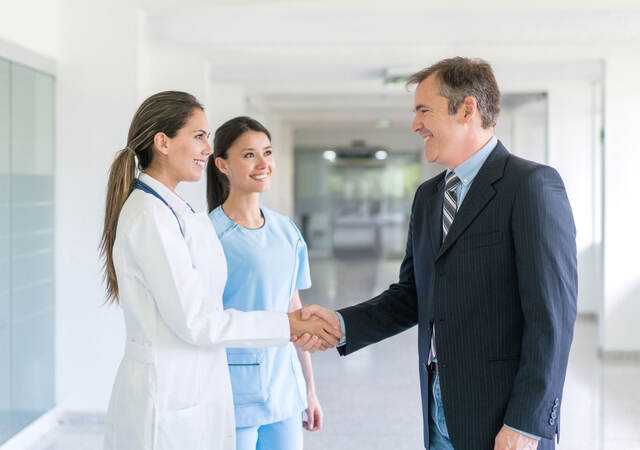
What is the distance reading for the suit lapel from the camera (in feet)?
6.43

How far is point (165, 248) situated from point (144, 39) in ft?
11.8

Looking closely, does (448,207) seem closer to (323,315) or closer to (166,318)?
(323,315)

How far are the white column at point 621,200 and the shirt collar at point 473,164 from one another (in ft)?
19.7

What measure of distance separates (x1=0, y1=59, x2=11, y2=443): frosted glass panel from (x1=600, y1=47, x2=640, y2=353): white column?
5.85m

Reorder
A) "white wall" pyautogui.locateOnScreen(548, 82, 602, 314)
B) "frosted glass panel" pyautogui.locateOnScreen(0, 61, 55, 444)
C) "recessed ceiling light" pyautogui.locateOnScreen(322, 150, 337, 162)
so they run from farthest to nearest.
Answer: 1. "recessed ceiling light" pyautogui.locateOnScreen(322, 150, 337, 162)
2. "white wall" pyautogui.locateOnScreen(548, 82, 602, 314)
3. "frosted glass panel" pyautogui.locateOnScreen(0, 61, 55, 444)

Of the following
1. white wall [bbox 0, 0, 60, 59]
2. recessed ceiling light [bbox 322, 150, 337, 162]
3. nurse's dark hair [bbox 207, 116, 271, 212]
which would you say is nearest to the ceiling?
white wall [bbox 0, 0, 60, 59]

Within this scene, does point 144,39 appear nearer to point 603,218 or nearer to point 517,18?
point 517,18

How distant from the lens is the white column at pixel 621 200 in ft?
24.4

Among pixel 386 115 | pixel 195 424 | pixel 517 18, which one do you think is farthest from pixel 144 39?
pixel 386 115

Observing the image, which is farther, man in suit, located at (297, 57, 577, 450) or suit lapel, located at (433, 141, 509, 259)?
suit lapel, located at (433, 141, 509, 259)

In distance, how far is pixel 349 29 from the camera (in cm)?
612

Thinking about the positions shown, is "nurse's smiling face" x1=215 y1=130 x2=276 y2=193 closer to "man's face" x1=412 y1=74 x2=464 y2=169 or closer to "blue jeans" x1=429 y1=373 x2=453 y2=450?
"man's face" x1=412 y1=74 x2=464 y2=169

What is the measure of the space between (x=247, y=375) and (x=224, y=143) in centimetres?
90

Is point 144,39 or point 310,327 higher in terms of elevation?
point 144,39
